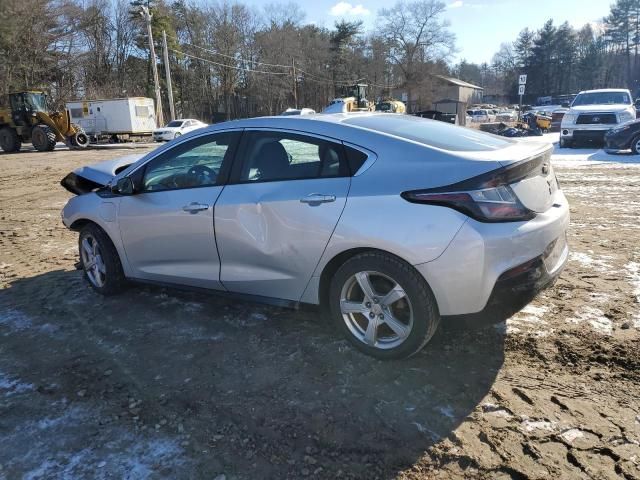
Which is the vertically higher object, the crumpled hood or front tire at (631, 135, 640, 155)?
the crumpled hood

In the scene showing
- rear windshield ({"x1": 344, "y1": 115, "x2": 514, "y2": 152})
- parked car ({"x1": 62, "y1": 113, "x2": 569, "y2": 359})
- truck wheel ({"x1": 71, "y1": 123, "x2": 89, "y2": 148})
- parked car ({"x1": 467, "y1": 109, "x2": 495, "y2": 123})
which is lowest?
parked car ({"x1": 62, "y1": 113, "x2": 569, "y2": 359})

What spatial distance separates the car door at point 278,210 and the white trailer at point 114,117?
30755 millimetres

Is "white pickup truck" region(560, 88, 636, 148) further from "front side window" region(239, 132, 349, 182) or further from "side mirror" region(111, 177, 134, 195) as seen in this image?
"side mirror" region(111, 177, 134, 195)

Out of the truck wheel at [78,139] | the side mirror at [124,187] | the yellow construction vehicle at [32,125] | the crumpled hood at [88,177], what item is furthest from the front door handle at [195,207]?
the truck wheel at [78,139]

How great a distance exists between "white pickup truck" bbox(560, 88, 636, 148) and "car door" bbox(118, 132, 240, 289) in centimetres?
1537

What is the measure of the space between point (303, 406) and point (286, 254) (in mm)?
1037

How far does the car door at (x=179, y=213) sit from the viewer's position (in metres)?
3.86

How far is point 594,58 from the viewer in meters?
97.6

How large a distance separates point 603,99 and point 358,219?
18.1 meters

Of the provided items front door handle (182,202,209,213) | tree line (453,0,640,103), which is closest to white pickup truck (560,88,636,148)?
front door handle (182,202,209,213)

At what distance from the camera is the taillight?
286 cm

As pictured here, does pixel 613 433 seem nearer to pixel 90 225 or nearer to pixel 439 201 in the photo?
pixel 439 201

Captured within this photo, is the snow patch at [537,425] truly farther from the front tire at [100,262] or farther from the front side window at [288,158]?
the front tire at [100,262]

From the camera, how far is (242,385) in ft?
10.3
